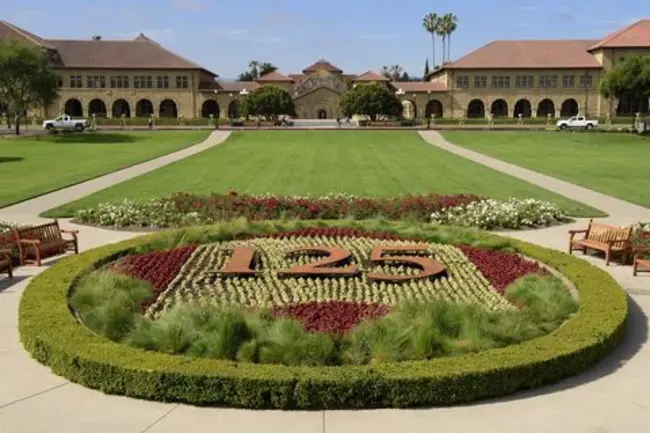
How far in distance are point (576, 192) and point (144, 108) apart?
72333 mm

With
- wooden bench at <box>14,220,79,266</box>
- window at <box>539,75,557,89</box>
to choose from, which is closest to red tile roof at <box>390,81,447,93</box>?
window at <box>539,75,557,89</box>

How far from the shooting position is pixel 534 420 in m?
6.61

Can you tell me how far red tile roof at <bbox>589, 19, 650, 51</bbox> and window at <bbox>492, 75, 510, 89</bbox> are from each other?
10.9 meters

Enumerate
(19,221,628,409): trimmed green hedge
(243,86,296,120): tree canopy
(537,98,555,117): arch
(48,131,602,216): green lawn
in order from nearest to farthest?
(19,221,628,409): trimmed green hedge
(48,131,602,216): green lawn
(243,86,296,120): tree canopy
(537,98,555,117): arch

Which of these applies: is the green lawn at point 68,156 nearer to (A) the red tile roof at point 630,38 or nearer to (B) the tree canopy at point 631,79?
(B) the tree canopy at point 631,79

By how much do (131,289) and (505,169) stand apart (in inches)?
979

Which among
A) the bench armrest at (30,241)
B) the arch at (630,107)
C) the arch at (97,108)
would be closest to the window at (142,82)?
the arch at (97,108)

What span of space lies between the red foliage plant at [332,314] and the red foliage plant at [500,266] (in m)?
2.59

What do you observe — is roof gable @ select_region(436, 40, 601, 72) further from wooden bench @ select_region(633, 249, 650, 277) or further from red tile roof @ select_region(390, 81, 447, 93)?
wooden bench @ select_region(633, 249, 650, 277)

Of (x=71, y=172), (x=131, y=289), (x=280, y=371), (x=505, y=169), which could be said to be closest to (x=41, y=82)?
(x=71, y=172)

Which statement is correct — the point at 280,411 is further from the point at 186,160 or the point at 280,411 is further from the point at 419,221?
the point at 186,160

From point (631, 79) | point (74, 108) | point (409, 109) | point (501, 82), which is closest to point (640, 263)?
point (631, 79)

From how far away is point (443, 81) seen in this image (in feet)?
292

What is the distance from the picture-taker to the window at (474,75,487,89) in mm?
85312
